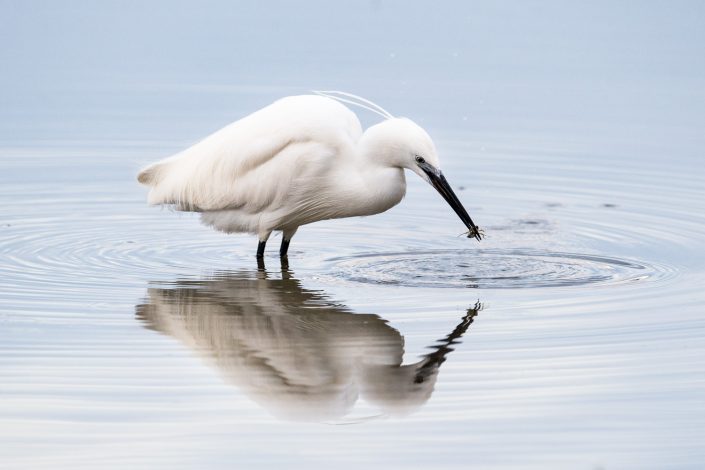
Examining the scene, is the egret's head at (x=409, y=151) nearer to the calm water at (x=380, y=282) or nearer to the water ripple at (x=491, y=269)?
the water ripple at (x=491, y=269)

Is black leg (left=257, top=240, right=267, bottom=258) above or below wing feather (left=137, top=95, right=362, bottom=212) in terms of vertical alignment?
below

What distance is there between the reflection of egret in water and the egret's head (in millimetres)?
904

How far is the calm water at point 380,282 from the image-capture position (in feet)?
19.5

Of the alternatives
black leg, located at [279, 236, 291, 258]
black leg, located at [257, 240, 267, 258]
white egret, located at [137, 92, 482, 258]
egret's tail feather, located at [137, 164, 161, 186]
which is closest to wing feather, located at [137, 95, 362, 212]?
white egret, located at [137, 92, 482, 258]

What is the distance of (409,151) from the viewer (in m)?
8.45

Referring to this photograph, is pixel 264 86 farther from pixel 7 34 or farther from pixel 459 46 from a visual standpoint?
pixel 7 34

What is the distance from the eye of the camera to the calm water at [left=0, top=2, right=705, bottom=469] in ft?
19.5

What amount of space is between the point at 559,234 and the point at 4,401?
4.99m

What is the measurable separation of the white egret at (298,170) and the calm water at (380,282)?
35 centimetres

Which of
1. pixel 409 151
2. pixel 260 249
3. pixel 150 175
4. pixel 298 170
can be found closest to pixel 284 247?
pixel 260 249

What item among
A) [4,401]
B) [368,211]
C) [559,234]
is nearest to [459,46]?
[559,234]

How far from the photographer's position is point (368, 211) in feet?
29.3

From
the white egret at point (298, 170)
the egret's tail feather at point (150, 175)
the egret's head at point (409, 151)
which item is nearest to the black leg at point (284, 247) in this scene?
the white egret at point (298, 170)

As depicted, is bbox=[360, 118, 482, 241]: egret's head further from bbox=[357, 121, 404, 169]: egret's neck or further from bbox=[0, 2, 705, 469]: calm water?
bbox=[0, 2, 705, 469]: calm water
